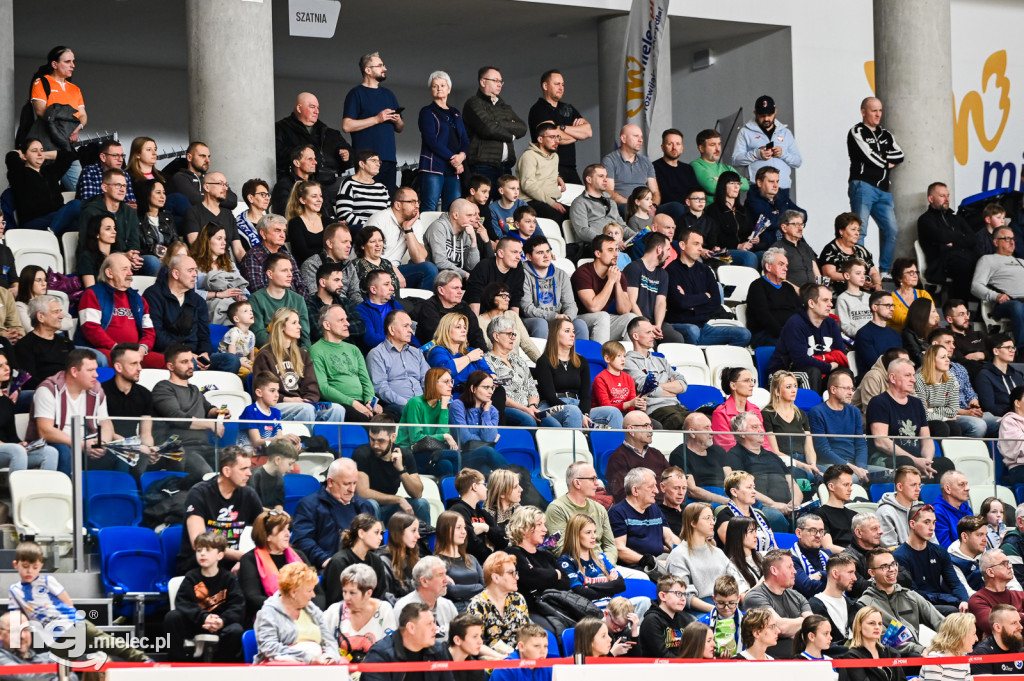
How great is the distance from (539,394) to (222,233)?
212cm

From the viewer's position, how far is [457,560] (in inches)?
263

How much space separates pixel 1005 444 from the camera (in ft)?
27.5

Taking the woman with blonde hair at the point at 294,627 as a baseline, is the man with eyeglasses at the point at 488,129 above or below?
above

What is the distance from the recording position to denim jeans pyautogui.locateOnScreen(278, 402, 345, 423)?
7828mm

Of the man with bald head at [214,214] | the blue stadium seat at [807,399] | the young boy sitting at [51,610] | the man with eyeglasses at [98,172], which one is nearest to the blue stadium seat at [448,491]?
the young boy sitting at [51,610]

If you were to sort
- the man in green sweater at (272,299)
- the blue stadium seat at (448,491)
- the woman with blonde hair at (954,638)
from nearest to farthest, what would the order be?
the blue stadium seat at (448,491), the woman with blonde hair at (954,638), the man in green sweater at (272,299)

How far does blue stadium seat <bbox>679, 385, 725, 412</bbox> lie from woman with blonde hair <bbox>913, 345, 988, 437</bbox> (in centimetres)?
133

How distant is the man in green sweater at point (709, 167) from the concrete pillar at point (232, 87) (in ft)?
11.3

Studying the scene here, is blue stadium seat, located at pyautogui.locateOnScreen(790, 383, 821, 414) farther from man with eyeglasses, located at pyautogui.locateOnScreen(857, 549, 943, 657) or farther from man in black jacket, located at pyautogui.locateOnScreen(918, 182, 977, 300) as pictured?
man in black jacket, located at pyautogui.locateOnScreen(918, 182, 977, 300)

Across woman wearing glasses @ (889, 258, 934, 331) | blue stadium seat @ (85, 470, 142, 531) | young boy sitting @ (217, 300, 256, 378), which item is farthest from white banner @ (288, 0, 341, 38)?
woman wearing glasses @ (889, 258, 934, 331)

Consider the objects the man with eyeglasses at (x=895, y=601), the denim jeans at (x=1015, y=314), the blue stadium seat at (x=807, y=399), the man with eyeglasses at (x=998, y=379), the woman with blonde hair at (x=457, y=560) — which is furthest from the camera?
the denim jeans at (x=1015, y=314)

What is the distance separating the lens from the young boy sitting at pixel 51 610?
Result: 5910 millimetres

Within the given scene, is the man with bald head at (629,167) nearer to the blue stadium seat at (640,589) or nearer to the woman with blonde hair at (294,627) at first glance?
the blue stadium seat at (640,589)

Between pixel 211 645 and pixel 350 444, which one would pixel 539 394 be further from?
pixel 211 645
